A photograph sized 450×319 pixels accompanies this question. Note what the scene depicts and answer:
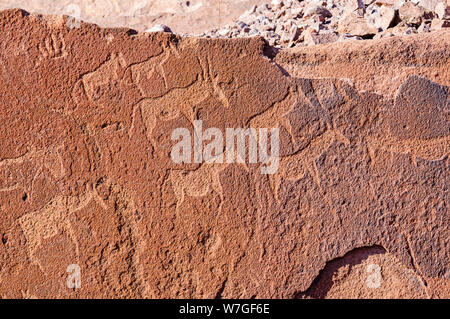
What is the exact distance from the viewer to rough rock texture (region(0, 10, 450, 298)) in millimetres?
1418

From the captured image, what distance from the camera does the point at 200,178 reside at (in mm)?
1440

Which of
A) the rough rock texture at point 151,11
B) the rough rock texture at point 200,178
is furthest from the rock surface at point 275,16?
the rough rock texture at point 200,178

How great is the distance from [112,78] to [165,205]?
1.30ft

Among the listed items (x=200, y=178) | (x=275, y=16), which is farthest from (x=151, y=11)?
(x=200, y=178)

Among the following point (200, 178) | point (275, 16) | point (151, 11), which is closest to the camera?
point (200, 178)

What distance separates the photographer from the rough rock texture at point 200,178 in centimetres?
142

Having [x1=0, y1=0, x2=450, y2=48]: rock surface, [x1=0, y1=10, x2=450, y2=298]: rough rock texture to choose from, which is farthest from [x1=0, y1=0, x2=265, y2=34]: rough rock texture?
[x1=0, y1=10, x2=450, y2=298]: rough rock texture

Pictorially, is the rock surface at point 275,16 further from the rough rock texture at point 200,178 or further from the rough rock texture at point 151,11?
the rough rock texture at point 200,178

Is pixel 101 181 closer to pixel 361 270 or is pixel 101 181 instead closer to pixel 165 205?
pixel 165 205

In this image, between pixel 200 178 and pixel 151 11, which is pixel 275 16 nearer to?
pixel 151 11

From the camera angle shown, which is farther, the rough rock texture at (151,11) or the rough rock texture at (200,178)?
the rough rock texture at (151,11)

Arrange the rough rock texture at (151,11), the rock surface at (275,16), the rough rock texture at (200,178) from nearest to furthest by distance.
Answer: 1. the rough rock texture at (200,178)
2. the rock surface at (275,16)
3. the rough rock texture at (151,11)

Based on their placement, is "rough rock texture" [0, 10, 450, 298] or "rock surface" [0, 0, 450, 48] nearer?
"rough rock texture" [0, 10, 450, 298]

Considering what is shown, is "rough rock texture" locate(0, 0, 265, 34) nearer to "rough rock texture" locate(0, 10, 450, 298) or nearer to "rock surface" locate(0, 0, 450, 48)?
"rock surface" locate(0, 0, 450, 48)
